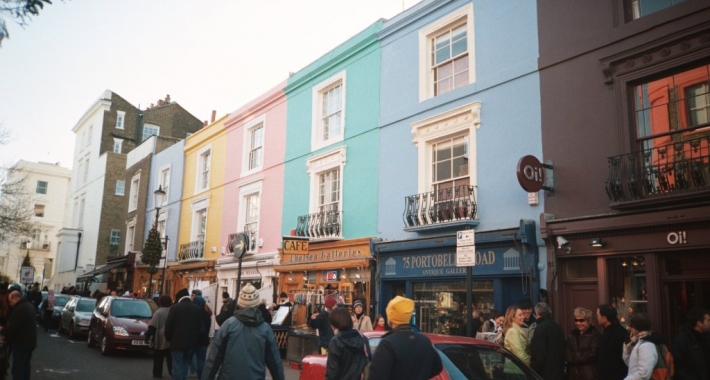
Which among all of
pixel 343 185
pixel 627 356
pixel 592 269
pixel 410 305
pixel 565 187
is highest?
pixel 343 185

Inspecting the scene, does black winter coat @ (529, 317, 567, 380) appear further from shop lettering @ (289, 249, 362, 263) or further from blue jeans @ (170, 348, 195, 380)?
shop lettering @ (289, 249, 362, 263)

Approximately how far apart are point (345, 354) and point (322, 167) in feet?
41.4

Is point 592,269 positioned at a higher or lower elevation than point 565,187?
lower

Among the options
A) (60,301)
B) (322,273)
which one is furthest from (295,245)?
(60,301)

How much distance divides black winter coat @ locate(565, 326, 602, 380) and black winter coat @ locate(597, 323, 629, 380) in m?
0.25

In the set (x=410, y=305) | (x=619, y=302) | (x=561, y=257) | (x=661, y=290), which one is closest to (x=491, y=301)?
(x=561, y=257)

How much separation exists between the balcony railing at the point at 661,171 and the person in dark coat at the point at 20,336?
939 cm

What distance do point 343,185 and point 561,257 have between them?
758 centimetres

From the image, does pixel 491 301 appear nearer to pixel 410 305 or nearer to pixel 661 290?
pixel 661 290

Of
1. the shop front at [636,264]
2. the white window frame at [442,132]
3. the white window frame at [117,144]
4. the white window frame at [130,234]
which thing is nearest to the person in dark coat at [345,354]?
the shop front at [636,264]

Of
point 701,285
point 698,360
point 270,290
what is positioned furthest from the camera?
point 270,290

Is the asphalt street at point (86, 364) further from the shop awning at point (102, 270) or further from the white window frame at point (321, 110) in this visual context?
the shop awning at point (102, 270)

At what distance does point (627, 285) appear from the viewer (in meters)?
9.92

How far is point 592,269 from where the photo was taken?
10.4 meters
